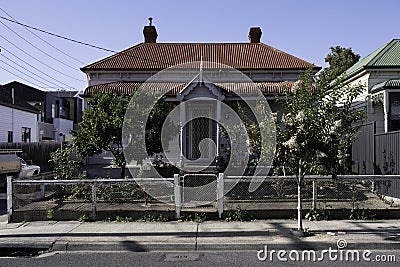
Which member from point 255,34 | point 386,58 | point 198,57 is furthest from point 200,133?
point 255,34

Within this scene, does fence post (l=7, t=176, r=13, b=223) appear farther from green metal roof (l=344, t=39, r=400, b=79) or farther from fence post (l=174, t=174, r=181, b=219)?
green metal roof (l=344, t=39, r=400, b=79)

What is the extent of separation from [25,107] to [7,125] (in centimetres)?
342

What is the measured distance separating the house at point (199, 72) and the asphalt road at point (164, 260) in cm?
807

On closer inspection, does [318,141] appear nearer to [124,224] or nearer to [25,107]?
[124,224]

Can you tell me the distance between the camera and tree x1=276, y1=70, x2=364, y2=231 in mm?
9172

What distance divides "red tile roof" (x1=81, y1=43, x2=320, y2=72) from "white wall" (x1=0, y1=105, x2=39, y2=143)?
10.5m

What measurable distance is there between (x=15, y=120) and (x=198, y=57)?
15344mm

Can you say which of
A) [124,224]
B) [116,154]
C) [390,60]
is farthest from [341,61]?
[124,224]

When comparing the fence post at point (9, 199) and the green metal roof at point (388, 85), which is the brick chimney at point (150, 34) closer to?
the green metal roof at point (388, 85)

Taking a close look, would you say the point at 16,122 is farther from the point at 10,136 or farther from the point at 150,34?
the point at 150,34

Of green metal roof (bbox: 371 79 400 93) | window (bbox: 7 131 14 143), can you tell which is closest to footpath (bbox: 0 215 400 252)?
green metal roof (bbox: 371 79 400 93)

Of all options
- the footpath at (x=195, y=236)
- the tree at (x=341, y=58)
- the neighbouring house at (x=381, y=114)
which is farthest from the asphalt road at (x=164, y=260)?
the tree at (x=341, y=58)

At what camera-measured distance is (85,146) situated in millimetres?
13227

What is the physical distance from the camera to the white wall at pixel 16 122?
3103 cm
